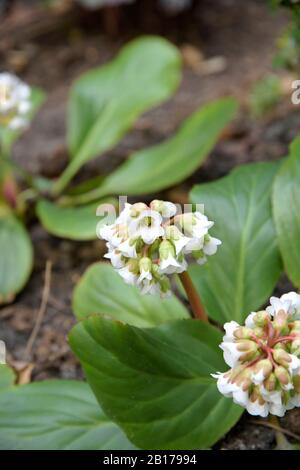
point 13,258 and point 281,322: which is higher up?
point 281,322

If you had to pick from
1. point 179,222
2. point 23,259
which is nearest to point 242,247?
point 179,222

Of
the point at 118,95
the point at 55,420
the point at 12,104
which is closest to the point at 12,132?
the point at 12,104

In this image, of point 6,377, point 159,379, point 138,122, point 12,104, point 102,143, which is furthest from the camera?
point 138,122

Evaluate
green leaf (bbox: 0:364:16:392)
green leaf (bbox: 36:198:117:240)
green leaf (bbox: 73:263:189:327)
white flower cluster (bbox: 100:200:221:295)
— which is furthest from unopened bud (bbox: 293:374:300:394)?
green leaf (bbox: 36:198:117:240)

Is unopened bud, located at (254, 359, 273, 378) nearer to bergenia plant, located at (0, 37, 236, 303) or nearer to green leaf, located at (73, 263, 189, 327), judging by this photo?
green leaf, located at (73, 263, 189, 327)

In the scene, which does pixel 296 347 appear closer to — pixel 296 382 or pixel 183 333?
pixel 296 382

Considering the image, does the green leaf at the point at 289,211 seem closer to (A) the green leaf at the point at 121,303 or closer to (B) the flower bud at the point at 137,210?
(A) the green leaf at the point at 121,303

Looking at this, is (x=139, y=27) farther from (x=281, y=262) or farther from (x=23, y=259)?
(x=281, y=262)
